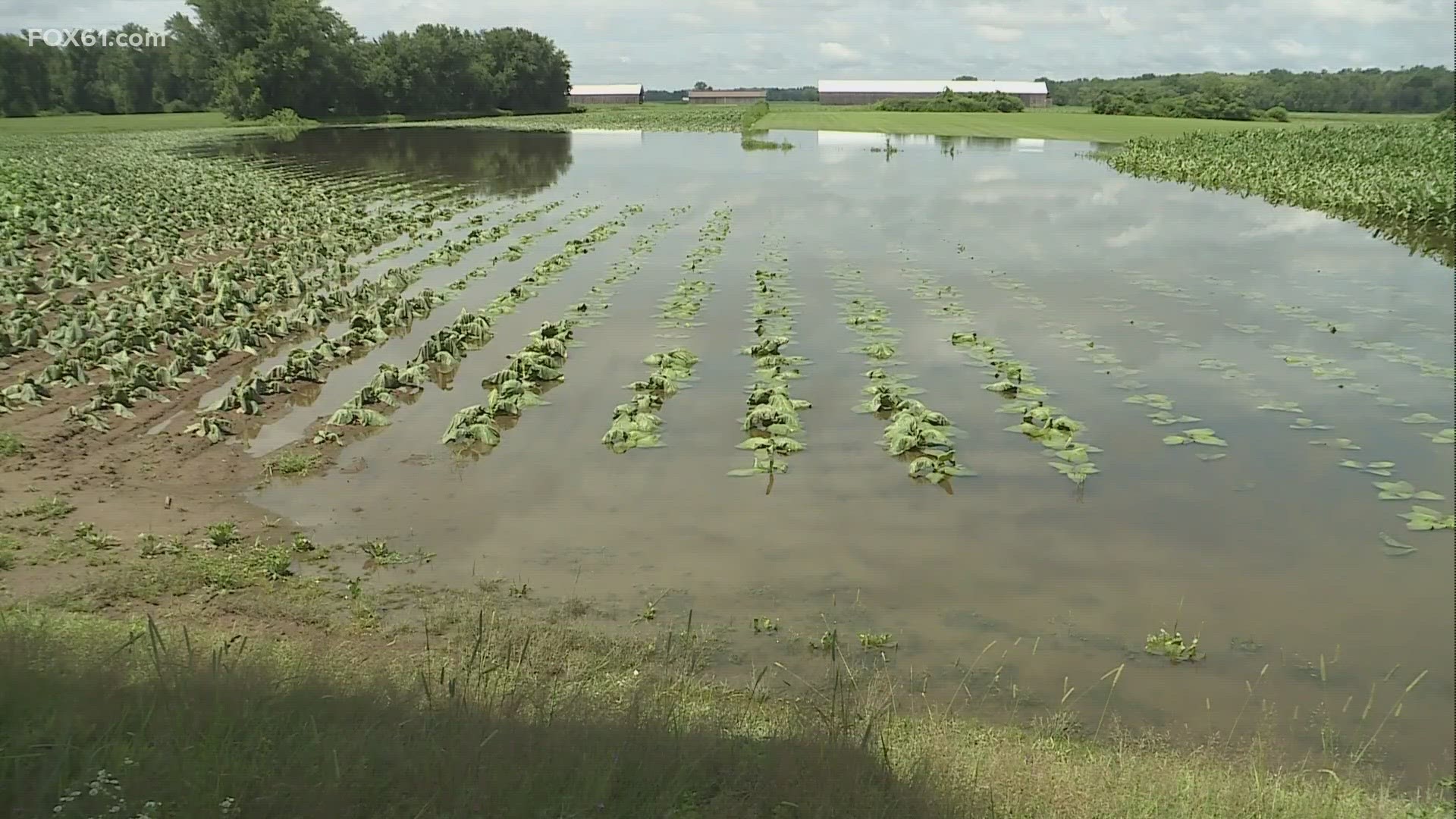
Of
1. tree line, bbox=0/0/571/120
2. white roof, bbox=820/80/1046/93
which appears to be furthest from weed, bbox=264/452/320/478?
white roof, bbox=820/80/1046/93

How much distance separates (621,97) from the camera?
19550cm

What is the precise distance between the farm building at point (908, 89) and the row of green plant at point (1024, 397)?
147 meters

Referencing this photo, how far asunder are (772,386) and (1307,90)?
32691mm

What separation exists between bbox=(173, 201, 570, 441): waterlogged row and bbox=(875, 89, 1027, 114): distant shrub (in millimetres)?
103801

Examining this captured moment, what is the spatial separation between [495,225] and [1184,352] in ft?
61.6

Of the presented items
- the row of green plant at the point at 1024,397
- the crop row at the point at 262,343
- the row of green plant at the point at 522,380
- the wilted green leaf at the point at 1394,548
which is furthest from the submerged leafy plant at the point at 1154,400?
the crop row at the point at 262,343

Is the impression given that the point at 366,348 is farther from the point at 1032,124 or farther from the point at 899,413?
the point at 1032,124

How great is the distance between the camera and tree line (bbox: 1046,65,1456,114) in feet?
26.9

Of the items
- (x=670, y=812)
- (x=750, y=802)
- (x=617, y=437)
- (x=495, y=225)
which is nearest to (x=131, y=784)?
(x=670, y=812)

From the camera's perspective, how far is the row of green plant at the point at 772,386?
10.1 m

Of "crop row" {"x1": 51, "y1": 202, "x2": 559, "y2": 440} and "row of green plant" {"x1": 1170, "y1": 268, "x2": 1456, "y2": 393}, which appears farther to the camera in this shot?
"row of green plant" {"x1": 1170, "y1": 268, "x2": 1456, "y2": 393}

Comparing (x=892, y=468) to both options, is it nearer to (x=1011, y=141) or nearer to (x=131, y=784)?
(x=131, y=784)

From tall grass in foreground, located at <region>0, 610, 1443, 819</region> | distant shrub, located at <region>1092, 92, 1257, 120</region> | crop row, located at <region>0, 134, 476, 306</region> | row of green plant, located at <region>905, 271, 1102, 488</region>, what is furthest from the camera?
distant shrub, located at <region>1092, 92, 1257, 120</region>

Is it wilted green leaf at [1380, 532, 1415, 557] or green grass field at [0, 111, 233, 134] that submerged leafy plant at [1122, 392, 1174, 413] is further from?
green grass field at [0, 111, 233, 134]
